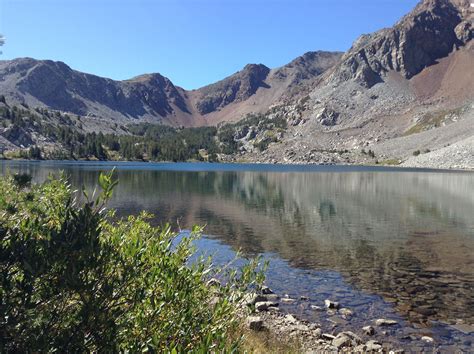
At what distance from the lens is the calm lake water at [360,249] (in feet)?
67.1

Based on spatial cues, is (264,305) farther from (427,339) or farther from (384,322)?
(427,339)

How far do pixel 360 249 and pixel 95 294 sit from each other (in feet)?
108

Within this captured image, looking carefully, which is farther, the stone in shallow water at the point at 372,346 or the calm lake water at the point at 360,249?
the calm lake water at the point at 360,249

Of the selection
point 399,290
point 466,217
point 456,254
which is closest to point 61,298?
point 399,290

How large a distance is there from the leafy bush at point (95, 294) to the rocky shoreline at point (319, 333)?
26.3 ft

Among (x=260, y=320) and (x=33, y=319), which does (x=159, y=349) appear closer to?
(x=33, y=319)

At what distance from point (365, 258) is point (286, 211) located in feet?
84.4

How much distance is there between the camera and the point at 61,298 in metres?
5.91

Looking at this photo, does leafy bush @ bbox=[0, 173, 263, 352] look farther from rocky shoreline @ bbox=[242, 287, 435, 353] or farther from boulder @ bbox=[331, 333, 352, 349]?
boulder @ bbox=[331, 333, 352, 349]

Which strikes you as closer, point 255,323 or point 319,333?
point 255,323

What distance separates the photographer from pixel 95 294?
6.12 meters

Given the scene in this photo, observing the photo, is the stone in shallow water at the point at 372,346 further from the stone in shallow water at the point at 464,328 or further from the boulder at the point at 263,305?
the boulder at the point at 263,305

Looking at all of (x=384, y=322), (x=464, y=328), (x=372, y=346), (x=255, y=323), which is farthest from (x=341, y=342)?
(x=464, y=328)

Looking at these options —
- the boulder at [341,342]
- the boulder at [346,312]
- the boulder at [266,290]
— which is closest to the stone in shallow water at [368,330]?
the boulder at [341,342]
